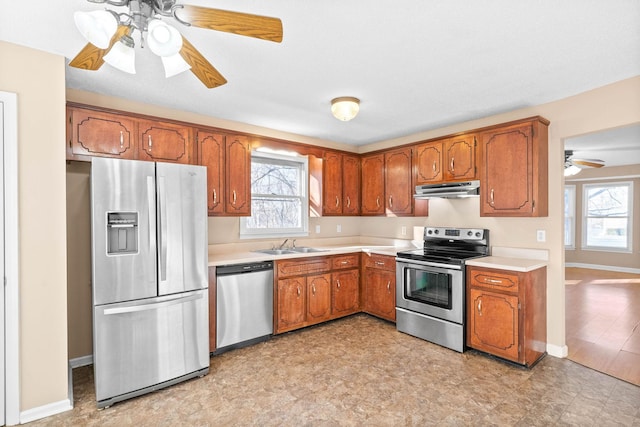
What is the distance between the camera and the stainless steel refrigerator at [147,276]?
2.39 meters

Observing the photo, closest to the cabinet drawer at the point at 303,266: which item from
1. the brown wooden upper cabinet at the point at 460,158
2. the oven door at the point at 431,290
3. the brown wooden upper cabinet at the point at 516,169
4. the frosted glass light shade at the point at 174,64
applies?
the oven door at the point at 431,290

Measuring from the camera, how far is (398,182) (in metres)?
4.45

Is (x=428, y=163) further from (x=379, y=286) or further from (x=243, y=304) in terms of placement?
(x=243, y=304)

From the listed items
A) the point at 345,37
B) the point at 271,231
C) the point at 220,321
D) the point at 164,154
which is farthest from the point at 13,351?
the point at 345,37

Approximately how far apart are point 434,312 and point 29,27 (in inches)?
157

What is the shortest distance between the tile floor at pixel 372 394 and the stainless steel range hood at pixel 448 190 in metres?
1.66

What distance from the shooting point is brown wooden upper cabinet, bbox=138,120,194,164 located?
3070 millimetres

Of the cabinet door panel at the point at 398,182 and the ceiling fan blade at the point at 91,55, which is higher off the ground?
the ceiling fan blade at the point at 91,55

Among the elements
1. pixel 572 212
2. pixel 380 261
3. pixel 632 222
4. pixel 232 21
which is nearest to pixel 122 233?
pixel 232 21

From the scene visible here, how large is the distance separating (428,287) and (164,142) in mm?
3129

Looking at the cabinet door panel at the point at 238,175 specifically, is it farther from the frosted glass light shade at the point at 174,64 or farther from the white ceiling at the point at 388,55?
the frosted glass light shade at the point at 174,64

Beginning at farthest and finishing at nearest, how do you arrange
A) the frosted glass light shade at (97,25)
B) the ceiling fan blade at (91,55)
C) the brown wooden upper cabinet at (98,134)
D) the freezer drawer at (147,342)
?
1. the brown wooden upper cabinet at (98,134)
2. the freezer drawer at (147,342)
3. the ceiling fan blade at (91,55)
4. the frosted glass light shade at (97,25)

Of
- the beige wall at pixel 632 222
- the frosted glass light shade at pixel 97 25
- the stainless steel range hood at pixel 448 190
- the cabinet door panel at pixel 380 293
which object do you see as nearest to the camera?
the frosted glass light shade at pixel 97 25

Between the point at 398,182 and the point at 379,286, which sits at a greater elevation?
the point at 398,182
